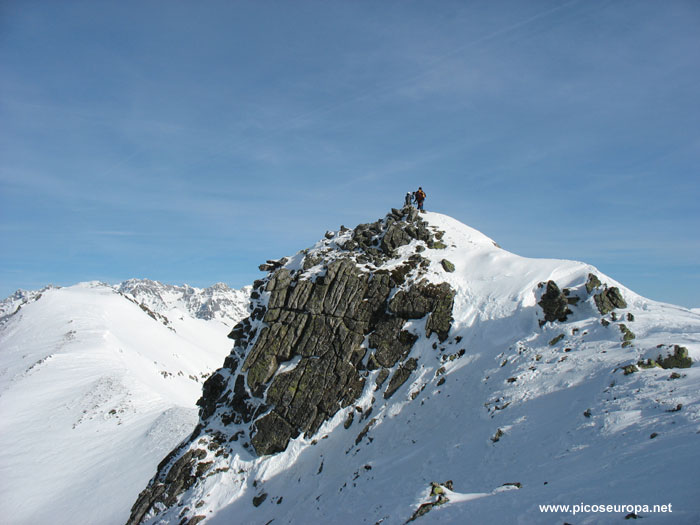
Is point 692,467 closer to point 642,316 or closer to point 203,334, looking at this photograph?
point 642,316

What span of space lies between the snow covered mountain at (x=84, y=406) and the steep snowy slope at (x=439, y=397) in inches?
494

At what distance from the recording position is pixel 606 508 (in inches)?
443

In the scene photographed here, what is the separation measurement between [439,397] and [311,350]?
34.8ft

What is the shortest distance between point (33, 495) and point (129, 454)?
331 inches

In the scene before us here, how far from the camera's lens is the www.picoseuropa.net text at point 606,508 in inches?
411

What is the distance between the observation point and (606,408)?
58.4 feet

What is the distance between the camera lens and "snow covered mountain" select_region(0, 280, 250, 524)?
37.5 metres

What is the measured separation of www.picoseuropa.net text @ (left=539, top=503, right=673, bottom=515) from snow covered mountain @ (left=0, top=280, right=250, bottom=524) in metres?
34.7

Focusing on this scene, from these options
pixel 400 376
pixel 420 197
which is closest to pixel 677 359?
pixel 400 376

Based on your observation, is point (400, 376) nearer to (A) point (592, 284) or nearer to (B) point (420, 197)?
(A) point (592, 284)

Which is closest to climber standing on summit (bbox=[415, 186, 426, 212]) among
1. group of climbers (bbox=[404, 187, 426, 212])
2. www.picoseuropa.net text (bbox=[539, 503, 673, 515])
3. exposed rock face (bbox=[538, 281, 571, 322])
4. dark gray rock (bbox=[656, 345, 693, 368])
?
group of climbers (bbox=[404, 187, 426, 212])

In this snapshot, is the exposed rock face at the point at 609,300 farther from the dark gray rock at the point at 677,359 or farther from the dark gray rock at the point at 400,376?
the dark gray rock at the point at 400,376

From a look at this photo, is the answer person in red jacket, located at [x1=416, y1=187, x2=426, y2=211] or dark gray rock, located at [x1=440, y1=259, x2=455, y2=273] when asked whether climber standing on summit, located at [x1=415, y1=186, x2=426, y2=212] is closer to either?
person in red jacket, located at [x1=416, y1=187, x2=426, y2=211]

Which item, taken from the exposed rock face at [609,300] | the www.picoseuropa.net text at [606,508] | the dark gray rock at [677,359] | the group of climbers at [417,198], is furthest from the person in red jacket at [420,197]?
the www.picoseuropa.net text at [606,508]
